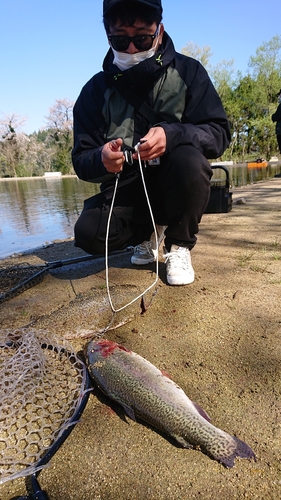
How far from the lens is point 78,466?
1218 mm

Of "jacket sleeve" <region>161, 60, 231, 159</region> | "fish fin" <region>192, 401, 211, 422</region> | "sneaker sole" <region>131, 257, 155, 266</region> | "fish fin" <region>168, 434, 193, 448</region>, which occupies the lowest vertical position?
"fish fin" <region>168, 434, 193, 448</region>

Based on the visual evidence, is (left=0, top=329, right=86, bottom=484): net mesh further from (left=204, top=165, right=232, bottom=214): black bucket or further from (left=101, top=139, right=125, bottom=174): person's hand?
(left=204, top=165, right=232, bottom=214): black bucket

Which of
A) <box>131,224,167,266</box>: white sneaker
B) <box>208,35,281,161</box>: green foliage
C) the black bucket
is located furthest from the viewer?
<box>208,35,281,161</box>: green foliage

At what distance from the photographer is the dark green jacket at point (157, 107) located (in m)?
2.51

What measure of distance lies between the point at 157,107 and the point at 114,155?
74 cm

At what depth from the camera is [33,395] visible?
1.57 meters

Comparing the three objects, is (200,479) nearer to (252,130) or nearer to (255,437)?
(255,437)

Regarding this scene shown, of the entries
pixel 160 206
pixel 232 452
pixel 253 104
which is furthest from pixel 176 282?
pixel 253 104

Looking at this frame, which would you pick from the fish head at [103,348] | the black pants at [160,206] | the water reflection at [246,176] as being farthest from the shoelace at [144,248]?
the water reflection at [246,176]

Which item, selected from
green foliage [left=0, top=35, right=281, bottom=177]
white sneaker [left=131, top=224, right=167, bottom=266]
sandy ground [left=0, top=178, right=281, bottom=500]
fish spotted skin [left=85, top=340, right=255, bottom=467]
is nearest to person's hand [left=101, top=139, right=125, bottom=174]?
sandy ground [left=0, top=178, right=281, bottom=500]

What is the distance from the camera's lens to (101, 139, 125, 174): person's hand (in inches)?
86.7

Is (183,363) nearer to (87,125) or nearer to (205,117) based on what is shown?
(205,117)

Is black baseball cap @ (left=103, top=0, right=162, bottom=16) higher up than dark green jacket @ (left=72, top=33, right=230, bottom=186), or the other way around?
black baseball cap @ (left=103, top=0, right=162, bottom=16)

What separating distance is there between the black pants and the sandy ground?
1.25 feet
